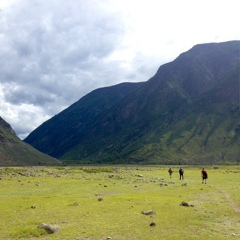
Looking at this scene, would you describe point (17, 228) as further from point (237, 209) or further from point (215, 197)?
point (215, 197)

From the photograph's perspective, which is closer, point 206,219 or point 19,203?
point 206,219

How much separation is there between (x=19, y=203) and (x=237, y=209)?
24.2 meters

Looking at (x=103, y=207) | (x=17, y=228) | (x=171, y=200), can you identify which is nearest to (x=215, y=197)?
(x=171, y=200)

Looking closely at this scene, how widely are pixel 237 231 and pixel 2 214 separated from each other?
841 inches

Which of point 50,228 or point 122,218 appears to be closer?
point 50,228

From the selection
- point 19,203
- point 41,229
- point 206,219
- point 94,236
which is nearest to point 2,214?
point 19,203

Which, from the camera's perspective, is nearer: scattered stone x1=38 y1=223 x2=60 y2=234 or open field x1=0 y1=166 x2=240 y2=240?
open field x1=0 y1=166 x2=240 y2=240

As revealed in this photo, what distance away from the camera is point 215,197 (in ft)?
124

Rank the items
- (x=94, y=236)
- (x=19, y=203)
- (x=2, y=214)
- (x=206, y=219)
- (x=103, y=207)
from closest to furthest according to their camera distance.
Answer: (x=94, y=236), (x=206, y=219), (x=2, y=214), (x=103, y=207), (x=19, y=203)

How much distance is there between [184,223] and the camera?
24.4 meters

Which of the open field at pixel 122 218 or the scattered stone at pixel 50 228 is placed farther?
the scattered stone at pixel 50 228

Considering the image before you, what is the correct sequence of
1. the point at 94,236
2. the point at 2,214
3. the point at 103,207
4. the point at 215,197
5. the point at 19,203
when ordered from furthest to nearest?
the point at 215,197, the point at 19,203, the point at 103,207, the point at 2,214, the point at 94,236

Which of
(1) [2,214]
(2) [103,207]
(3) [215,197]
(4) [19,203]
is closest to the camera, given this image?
(1) [2,214]

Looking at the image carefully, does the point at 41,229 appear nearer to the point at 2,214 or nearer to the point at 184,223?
the point at 2,214
